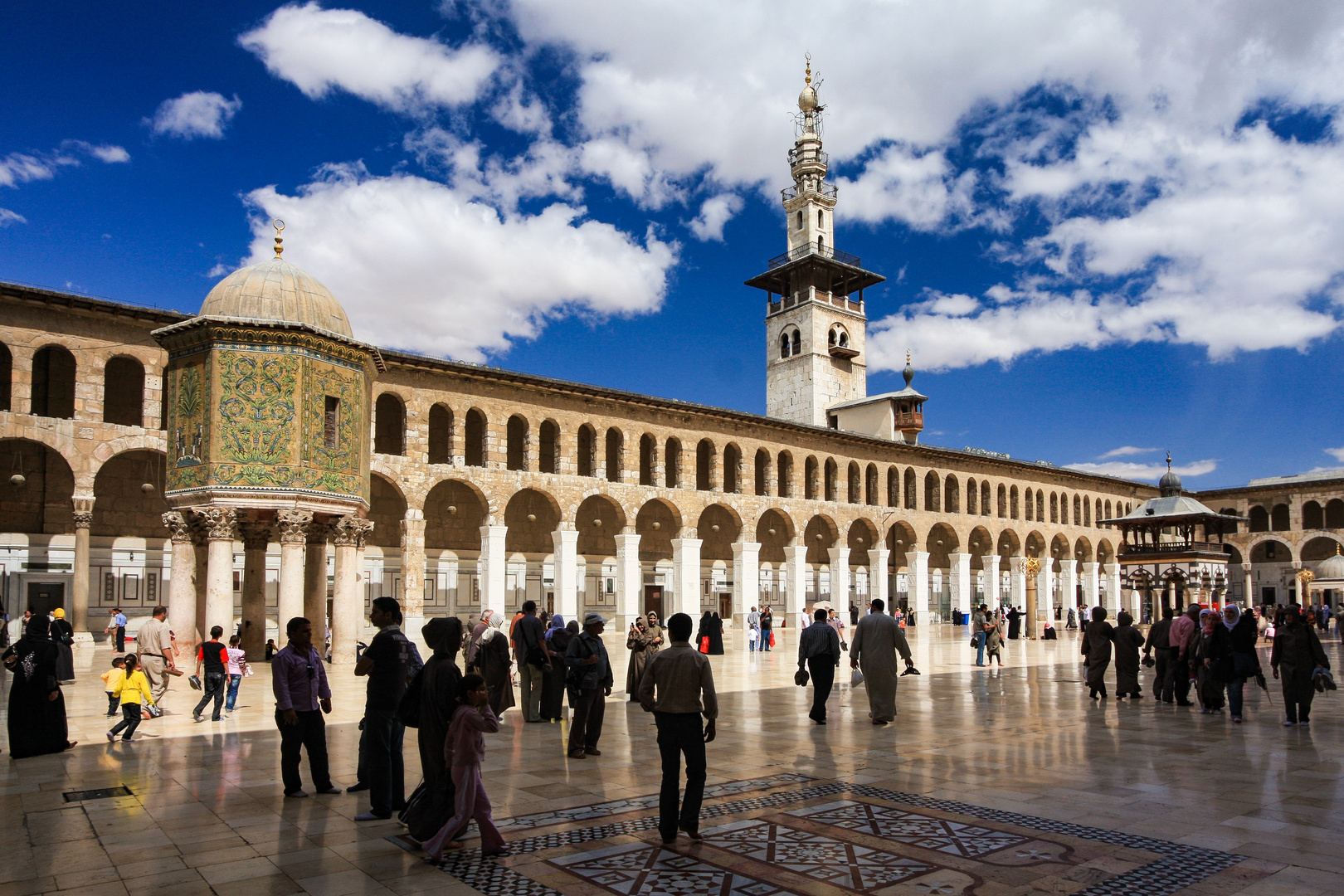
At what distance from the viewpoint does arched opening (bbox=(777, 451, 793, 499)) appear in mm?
36250

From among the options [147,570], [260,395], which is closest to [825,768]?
[260,395]

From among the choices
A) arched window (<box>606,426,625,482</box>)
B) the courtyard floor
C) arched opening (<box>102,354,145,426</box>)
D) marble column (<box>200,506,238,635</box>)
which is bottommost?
the courtyard floor

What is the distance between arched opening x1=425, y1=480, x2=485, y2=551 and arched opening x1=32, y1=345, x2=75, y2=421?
9902 mm

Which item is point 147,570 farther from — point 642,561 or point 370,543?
point 642,561

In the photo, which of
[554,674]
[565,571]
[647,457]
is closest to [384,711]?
[554,674]

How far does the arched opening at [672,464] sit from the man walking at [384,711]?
1036 inches

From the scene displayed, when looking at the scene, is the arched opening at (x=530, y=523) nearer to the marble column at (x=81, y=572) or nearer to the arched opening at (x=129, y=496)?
the arched opening at (x=129, y=496)

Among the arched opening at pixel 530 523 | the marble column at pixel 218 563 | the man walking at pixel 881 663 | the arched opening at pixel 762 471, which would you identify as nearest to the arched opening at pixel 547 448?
the arched opening at pixel 530 523

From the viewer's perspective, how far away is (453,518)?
3025 centimetres

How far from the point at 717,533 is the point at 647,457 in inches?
251

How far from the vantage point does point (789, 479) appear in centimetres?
3625

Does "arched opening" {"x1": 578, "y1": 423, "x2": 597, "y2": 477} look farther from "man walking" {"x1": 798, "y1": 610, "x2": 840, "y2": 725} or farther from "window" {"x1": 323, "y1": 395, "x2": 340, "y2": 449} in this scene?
"man walking" {"x1": 798, "y1": 610, "x2": 840, "y2": 725}

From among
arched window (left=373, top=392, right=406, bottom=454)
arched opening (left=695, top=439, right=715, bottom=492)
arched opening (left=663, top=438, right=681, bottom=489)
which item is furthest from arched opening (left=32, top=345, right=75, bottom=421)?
arched opening (left=695, top=439, right=715, bottom=492)

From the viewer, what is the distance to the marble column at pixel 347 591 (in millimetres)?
18188
